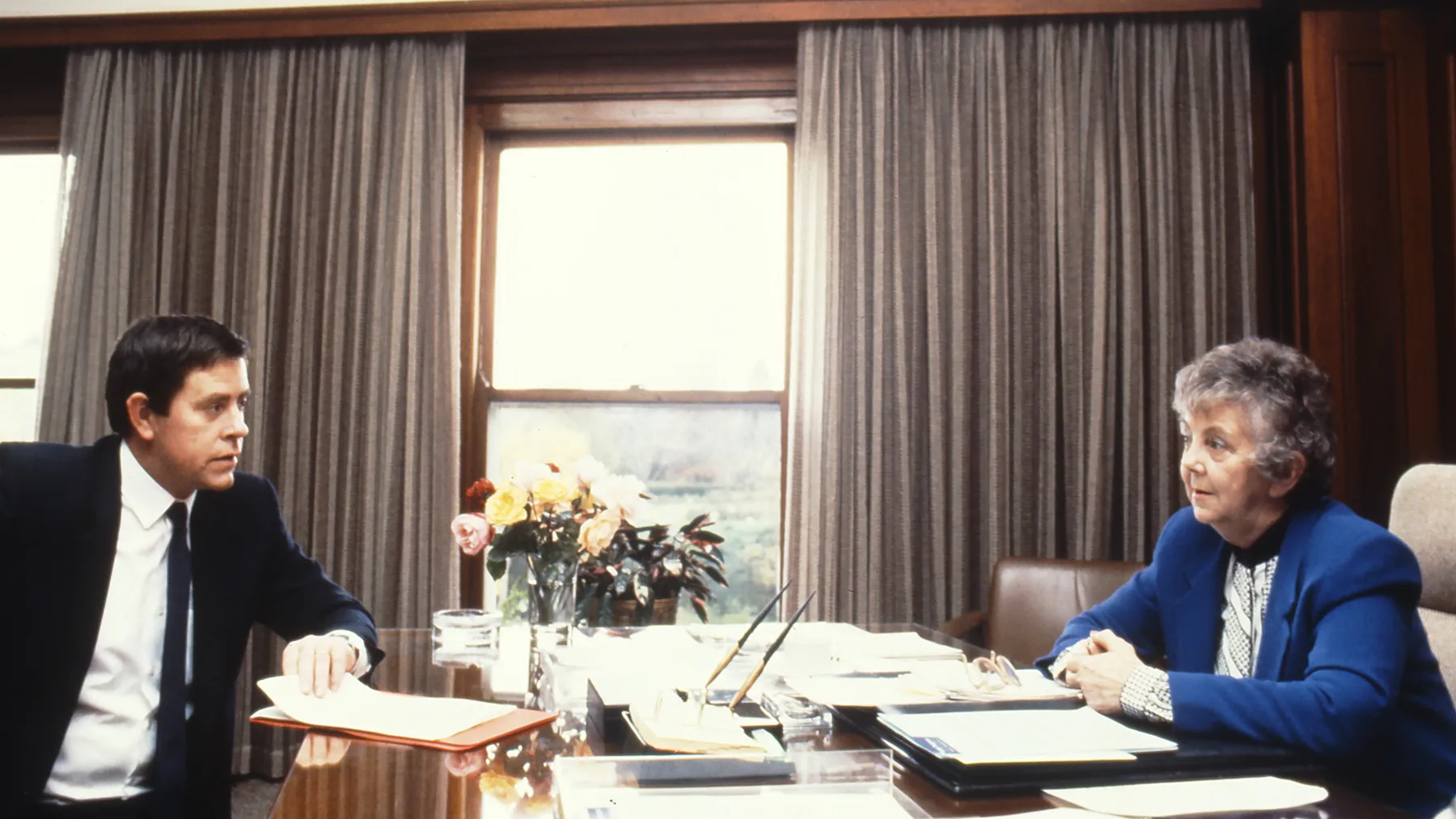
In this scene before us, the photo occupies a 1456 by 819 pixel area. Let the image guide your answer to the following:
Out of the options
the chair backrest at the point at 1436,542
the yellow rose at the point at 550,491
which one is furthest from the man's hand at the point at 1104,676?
the yellow rose at the point at 550,491

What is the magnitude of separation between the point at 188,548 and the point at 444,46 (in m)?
2.30

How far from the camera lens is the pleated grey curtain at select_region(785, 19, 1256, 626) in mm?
3188

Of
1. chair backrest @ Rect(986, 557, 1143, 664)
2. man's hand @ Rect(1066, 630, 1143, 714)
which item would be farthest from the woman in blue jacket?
chair backrest @ Rect(986, 557, 1143, 664)

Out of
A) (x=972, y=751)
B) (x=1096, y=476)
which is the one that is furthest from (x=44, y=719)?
(x=1096, y=476)

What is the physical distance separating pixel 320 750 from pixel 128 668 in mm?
664

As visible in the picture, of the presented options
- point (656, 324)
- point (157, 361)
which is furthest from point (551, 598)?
point (656, 324)

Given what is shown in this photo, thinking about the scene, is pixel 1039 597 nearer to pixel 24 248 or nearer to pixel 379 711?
pixel 379 711

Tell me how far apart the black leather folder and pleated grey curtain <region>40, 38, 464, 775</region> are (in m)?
2.48

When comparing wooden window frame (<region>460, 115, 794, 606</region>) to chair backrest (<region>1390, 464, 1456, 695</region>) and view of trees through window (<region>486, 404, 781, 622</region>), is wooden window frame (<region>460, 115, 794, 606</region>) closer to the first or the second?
view of trees through window (<region>486, 404, 781, 622</region>)

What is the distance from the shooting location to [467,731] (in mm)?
1229

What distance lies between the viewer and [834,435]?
324cm

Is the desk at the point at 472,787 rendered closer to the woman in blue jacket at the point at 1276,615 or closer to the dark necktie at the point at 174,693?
the woman in blue jacket at the point at 1276,615

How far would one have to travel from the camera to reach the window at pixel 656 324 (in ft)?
11.8

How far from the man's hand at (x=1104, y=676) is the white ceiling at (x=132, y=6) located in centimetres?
297
